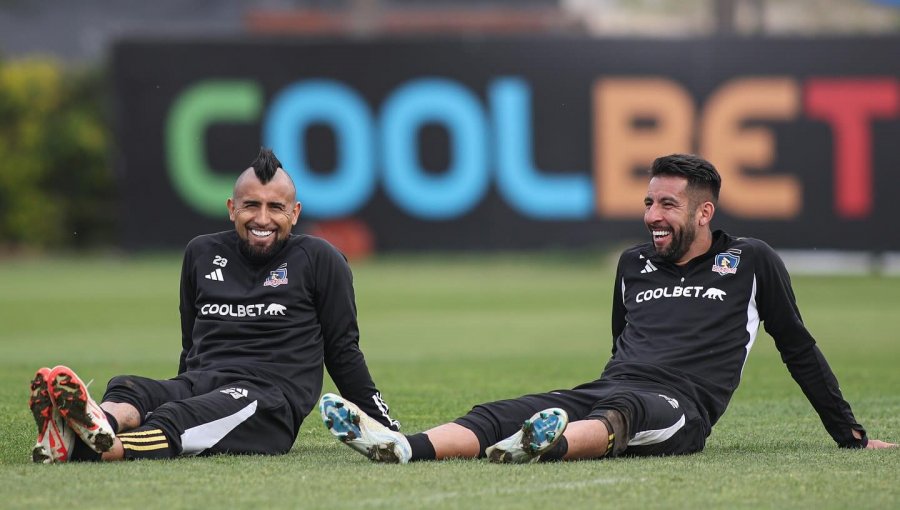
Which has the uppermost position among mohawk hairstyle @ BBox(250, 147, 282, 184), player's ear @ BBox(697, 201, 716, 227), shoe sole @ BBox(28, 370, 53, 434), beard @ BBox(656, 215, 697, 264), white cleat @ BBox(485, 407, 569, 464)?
mohawk hairstyle @ BBox(250, 147, 282, 184)

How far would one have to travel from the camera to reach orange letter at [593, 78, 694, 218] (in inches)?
1031

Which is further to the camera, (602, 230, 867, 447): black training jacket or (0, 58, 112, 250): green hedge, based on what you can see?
(0, 58, 112, 250): green hedge

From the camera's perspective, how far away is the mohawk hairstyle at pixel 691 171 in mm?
7344

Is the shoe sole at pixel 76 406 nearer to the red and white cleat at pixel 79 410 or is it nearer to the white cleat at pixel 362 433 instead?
the red and white cleat at pixel 79 410

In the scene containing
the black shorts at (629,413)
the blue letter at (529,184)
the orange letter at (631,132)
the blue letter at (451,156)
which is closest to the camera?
the black shorts at (629,413)

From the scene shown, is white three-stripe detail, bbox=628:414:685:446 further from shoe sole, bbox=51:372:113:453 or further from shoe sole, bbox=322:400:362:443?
shoe sole, bbox=51:372:113:453

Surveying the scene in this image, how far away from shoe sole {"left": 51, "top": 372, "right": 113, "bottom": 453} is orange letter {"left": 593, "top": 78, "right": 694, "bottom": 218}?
2016 cm

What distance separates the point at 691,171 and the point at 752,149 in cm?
1910

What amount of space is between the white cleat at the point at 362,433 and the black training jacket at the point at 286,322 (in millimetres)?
637

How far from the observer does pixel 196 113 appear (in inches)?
1062

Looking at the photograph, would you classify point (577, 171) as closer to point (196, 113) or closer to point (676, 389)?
point (196, 113)

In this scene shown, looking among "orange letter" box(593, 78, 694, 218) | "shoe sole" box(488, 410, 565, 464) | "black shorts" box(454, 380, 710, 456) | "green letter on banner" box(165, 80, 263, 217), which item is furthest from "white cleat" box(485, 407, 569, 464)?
"green letter on banner" box(165, 80, 263, 217)

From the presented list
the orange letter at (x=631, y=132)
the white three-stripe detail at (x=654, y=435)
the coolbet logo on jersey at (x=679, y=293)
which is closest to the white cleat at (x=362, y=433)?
the white three-stripe detail at (x=654, y=435)

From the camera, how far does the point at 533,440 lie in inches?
254
